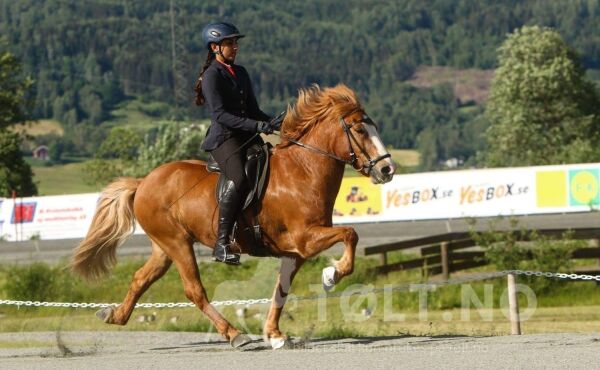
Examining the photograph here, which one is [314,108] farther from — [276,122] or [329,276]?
[329,276]

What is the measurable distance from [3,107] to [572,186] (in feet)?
143

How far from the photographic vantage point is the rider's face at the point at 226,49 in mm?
12797

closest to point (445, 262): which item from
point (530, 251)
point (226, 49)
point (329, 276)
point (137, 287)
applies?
point (530, 251)

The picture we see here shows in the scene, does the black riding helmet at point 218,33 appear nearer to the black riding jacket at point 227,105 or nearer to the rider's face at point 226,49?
the rider's face at point 226,49

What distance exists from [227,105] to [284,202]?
4.07ft

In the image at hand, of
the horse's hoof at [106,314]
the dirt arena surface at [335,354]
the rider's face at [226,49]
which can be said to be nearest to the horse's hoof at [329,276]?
the dirt arena surface at [335,354]

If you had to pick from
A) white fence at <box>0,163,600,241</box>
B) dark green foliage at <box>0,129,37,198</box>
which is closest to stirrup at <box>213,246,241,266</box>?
white fence at <box>0,163,600,241</box>

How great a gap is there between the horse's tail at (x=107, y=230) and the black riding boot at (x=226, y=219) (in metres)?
1.84

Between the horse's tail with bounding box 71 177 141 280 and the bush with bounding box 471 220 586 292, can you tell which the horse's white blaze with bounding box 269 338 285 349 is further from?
the bush with bounding box 471 220 586 292

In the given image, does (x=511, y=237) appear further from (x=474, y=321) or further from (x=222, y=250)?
(x=222, y=250)

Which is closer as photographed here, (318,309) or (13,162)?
(318,309)

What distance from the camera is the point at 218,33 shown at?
12789mm

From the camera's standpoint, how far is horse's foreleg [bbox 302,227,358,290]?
11.6 metres

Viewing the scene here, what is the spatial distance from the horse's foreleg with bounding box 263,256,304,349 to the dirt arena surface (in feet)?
0.48
